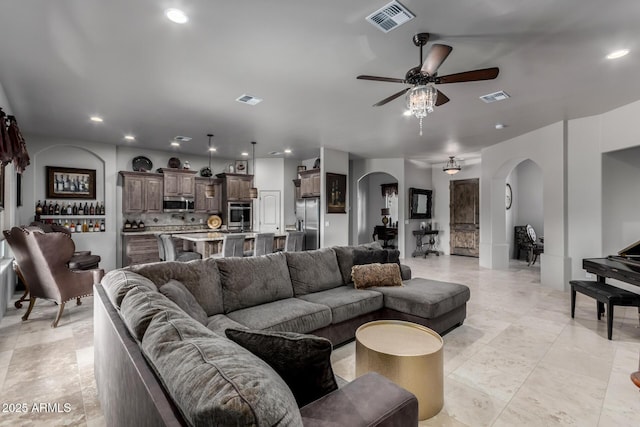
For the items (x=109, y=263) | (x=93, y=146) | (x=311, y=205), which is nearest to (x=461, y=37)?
(x=311, y=205)

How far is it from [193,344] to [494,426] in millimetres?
1993

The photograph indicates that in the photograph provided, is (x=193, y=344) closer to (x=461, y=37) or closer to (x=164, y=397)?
(x=164, y=397)

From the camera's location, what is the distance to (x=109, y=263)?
6766 mm

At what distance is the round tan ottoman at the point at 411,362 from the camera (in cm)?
182

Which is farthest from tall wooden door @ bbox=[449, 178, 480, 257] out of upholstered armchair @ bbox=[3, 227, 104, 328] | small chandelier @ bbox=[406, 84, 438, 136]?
upholstered armchair @ bbox=[3, 227, 104, 328]

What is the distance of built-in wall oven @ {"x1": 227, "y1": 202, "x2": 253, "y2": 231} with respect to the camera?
27.1 ft

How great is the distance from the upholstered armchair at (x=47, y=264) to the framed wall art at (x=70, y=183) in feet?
10.9

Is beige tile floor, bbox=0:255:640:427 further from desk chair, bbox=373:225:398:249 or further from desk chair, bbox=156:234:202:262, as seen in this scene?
desk chair, bbox=373:225:398:249

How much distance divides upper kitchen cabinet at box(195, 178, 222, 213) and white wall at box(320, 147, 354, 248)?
9.99 ft

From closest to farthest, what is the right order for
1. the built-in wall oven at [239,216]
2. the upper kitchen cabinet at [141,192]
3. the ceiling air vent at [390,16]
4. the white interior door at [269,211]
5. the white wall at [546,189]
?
the ceiling air vent at [390,16]
the white wall at [546,189]
the upper kitchen cabinet at [141,192]
the built-in wall oven at [239,216]
the white interior door at [269,211]

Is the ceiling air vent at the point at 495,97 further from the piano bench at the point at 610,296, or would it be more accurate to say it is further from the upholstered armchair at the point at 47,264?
the upholstered armchair at the point at 47,264

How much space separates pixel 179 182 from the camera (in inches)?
297

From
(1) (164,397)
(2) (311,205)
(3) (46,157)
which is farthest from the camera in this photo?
(2) (311,205)

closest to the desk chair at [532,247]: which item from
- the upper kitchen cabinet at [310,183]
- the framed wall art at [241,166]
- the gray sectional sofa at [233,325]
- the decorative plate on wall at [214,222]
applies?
the gray sectional sofa at [233,325]
